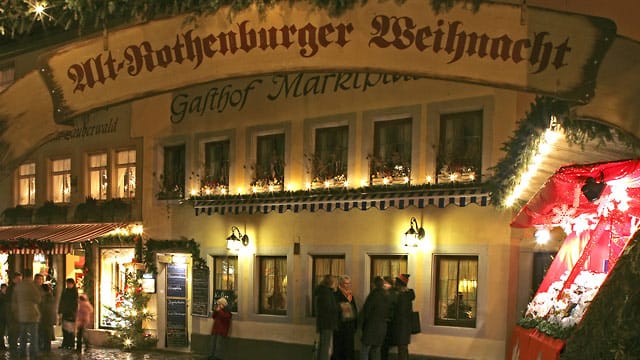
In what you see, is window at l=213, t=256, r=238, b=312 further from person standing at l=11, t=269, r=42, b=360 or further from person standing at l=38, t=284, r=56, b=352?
person standing at l=11, t=269, r=42, b=360

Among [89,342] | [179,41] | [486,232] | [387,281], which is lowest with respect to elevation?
[89,342]

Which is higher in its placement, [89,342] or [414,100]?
[414,100]

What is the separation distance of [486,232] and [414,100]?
2469 mm

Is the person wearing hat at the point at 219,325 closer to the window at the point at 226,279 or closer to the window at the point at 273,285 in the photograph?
the window at the point at 226,279

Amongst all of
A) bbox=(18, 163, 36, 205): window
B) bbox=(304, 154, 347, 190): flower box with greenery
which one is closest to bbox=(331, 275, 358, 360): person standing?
bbox=(304, 154, 347, 190): flower box with greenery

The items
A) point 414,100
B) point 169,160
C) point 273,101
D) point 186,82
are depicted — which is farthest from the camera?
point 169,160

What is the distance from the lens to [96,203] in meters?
18.1

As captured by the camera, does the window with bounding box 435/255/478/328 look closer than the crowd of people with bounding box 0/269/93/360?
No

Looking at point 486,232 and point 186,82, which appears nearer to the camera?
point 186,82

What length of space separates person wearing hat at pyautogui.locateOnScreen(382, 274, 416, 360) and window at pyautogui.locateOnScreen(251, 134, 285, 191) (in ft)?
11.6

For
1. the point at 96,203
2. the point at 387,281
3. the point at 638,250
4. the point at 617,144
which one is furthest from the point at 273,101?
the point at 638,250

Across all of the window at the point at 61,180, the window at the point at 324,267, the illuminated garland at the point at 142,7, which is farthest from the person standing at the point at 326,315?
the window at the point at 61,180

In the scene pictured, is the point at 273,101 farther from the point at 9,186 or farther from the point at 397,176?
the point at 9,186

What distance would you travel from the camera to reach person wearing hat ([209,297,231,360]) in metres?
14.4
